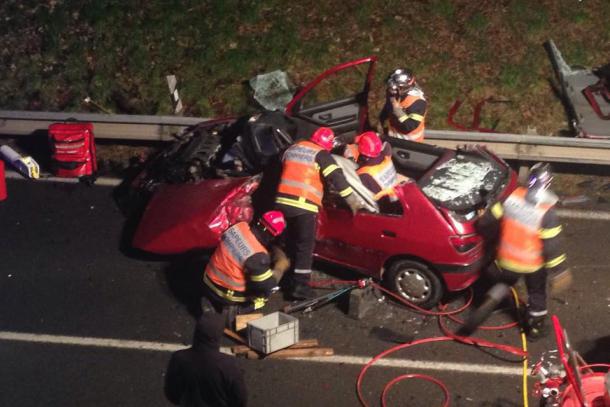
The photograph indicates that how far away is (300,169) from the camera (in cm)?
884

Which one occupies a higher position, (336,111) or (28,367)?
(336,111)

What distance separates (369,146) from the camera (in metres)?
8.94

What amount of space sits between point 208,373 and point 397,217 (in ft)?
10.5

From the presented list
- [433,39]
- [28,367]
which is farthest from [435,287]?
[433,39]

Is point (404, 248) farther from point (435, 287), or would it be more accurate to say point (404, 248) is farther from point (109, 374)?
point (109, 374)

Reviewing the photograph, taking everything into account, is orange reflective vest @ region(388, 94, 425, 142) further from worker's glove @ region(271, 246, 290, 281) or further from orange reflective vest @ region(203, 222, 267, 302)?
orange reflective vest @ region(203, 222, 267, 302)

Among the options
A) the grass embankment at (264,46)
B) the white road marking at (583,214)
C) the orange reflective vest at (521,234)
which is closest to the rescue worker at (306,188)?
the orange reflective vest at (521,234)

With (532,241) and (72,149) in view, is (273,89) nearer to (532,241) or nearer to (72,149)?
(72,149)

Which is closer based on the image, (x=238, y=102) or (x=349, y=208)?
(x=349, y=208)

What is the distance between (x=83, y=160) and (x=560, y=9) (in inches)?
315

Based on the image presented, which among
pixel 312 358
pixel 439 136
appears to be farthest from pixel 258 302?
pixel 439 136

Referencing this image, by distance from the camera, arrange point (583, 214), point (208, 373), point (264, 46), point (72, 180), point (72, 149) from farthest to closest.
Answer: point (264, 46) → point (72, 180) → point (72, 149) → point (583, 214) → point (208, 373)

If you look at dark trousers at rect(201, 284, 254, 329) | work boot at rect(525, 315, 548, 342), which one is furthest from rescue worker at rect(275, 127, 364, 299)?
work boot at rect(525, 315, 548, 342)

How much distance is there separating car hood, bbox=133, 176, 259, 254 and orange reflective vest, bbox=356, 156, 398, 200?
152 cm
